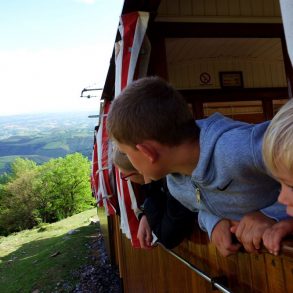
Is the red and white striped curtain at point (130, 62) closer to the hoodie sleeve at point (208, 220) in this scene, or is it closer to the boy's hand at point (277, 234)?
the hoodie sleeve at point (208, 220)

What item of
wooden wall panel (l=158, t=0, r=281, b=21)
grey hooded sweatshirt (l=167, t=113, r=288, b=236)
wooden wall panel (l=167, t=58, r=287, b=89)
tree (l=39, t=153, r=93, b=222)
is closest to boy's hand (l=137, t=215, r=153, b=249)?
grey hooded sweatshirt (l=167, t=113, r=288, b=236)

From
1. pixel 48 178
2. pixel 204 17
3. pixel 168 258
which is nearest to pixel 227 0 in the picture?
pixel 204 17

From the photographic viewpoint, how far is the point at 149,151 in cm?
172

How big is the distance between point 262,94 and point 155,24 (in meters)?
3.54

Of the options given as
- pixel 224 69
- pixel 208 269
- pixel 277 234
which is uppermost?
pixel 224 69

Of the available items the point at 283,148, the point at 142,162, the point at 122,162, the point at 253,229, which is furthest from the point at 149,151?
the point at 283,148

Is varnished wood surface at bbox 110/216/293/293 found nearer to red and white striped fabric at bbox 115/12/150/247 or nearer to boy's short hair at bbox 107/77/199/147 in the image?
red and white striped fabric at bbox 115/12/150/247

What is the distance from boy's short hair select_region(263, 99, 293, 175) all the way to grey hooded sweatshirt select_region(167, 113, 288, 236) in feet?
0.98

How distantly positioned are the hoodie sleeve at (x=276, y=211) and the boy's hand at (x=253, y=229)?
0.05 m

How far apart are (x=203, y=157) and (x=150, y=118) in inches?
11.9

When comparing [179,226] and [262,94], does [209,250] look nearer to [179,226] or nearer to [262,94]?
[179,226]

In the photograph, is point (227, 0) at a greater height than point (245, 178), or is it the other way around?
point (227, 0)

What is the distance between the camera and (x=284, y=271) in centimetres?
152

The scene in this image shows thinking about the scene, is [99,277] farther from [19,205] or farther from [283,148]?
[19,205]
